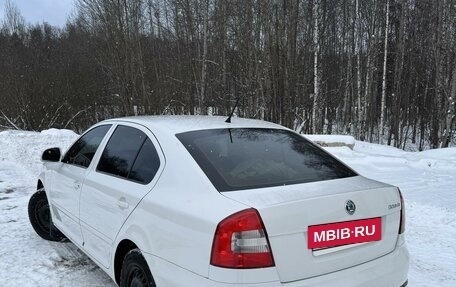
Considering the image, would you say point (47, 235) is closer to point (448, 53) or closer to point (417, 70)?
point (448, 53)

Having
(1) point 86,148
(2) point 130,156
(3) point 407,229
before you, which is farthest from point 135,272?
(3) point 407,229

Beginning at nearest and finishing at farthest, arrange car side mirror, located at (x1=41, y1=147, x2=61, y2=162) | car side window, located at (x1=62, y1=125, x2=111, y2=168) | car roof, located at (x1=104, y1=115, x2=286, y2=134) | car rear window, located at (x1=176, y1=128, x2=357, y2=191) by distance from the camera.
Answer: car rear window, located at (x1=176, y1=128, x2=357, y2=191), car roof, located at (x1=104, y1=115, x2=286, y2=134), car side window, located at (x1=62, y1=125, x2=111, y2=168), car side mirror, located at (x1=41, y1=147, x2=61, y2=162)

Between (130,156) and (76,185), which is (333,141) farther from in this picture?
(130,156)

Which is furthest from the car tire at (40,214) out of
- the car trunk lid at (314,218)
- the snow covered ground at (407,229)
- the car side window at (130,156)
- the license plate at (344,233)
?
the license plate at (344,233)

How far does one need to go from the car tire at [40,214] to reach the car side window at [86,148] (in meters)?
0.95

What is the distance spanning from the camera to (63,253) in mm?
4590

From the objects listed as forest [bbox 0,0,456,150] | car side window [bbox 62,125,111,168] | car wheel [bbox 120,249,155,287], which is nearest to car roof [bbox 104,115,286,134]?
car side window [bbox 62,125,111,168]

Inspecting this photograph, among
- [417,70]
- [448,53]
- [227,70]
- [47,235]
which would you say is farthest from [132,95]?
[417,70]

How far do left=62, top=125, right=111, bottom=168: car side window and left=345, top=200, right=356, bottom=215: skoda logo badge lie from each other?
92.3 inches

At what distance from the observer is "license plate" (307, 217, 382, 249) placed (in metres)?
2.27

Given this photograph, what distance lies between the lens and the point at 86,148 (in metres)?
4.12

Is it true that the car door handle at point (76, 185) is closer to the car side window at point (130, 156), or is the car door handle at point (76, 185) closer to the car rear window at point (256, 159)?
the car side window at point (130, 156)

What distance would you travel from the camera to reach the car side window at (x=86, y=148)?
391cm

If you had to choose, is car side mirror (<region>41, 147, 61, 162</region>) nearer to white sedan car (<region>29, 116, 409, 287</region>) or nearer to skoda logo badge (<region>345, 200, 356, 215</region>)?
white sedan car (<region>29, 116, 409, 287</region>)
